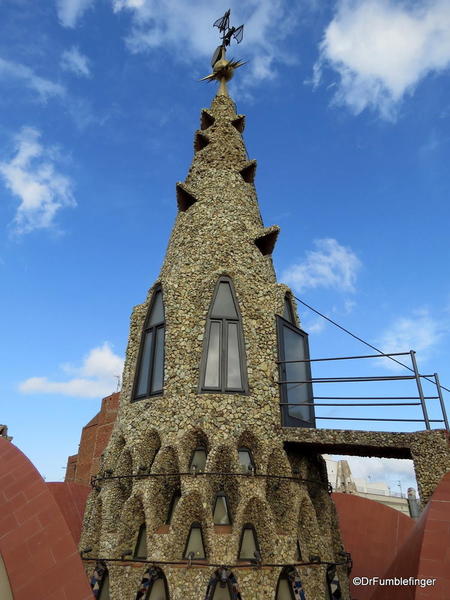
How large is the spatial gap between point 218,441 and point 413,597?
3.69m

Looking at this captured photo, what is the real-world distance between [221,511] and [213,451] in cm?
106

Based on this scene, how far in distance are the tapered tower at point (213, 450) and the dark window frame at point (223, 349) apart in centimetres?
2

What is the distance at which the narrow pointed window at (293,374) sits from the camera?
30.5 ft

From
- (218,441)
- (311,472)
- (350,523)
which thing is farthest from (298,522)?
(350,523)

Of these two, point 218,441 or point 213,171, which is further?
point 213,171

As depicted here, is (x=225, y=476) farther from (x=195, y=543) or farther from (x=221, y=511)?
(x=195, y=543)

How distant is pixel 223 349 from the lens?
9.28m

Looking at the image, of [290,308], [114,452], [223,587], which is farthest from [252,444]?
[290,308]

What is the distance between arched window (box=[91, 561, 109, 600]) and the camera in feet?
26.0

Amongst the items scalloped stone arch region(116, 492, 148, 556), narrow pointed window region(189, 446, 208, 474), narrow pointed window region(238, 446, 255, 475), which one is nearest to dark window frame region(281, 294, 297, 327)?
narrow pointed window region(238, 446, 255, 475)

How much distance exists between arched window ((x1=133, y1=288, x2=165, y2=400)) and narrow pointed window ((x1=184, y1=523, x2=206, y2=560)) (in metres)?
2.63

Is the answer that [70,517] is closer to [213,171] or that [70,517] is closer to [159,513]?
[159,513]

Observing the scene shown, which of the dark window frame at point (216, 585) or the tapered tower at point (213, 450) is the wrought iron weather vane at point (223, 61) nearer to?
the tapered tower at point (213, 450)

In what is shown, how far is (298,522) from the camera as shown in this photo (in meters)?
8.20
